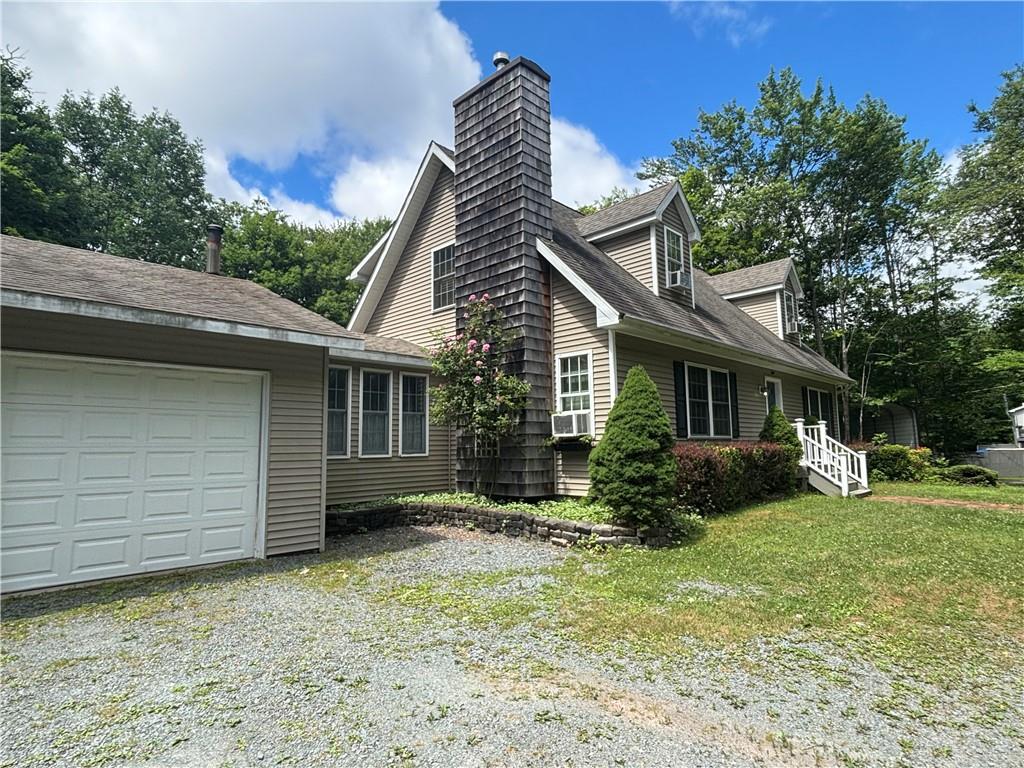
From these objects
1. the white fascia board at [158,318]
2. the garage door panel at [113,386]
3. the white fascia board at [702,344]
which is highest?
the white fascia board at [702,344]

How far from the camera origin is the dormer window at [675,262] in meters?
11.6

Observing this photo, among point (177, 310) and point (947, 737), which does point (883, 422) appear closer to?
point (947, 737)

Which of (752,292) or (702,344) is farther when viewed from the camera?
(752,292)

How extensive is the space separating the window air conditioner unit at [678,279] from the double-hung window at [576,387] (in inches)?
145

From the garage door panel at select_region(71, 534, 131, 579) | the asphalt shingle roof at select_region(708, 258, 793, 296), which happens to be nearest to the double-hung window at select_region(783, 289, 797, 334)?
the asphalt shingle roof at select_region(708, 258, 793, 296)

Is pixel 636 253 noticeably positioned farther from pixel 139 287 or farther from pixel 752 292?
pixel 139 287

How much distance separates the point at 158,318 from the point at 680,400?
348 inches

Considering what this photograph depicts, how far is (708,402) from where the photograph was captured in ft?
37.5

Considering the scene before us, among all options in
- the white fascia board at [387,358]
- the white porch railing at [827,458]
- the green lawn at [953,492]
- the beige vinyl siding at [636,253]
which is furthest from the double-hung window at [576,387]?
the green lawn at [953,492]

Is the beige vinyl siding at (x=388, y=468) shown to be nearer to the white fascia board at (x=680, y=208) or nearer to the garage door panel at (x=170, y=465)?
the garage door panel at (x=170, y=465)

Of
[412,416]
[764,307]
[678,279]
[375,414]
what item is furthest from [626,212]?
[764,307]

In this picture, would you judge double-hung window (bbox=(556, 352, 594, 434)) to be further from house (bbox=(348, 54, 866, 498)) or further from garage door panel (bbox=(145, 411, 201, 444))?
garage door panel (bbox=(145, 411, 201, 444))

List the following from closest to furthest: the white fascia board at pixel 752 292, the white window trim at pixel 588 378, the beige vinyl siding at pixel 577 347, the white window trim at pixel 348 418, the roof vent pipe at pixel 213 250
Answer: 1. the roof vent pipe at pixel 213 250
2. the beige vinyl siding at pixel 577 347
3. the white window trim at pixel 588 378
4. the white window trim at pixel 348 418
5. the white fascia board at pixel 752 292

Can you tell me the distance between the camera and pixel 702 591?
200 inches
